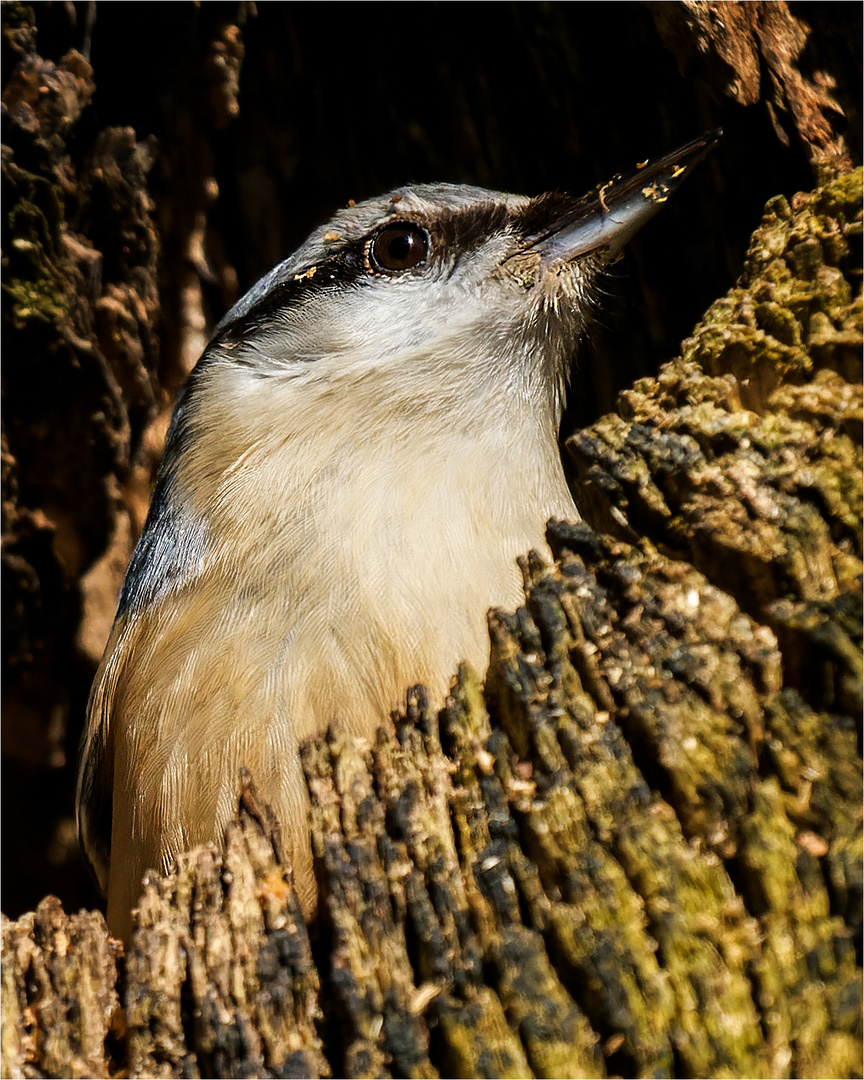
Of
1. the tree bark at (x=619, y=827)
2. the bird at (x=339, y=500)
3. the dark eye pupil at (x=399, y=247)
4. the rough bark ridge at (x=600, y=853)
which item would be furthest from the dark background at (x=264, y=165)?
the rough bark ridge at (x=600, y=853)

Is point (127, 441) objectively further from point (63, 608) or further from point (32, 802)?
point (32, 802)

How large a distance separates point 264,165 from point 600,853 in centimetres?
348

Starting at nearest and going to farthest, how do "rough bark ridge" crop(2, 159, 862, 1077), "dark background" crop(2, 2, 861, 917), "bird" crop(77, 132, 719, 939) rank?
1. "rough bark ridge" crop(2, 159, 862, 1077)
2. "bird" crop(77, 132, 719, 939)
3. "dark background" crop(2, 2, 861, 917)

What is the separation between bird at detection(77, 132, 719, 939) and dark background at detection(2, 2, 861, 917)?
0.34 metres

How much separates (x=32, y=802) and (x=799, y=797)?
307 cm

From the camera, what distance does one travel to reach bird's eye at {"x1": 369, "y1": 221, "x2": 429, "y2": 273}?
2523 mm

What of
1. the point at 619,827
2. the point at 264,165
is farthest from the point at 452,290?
the point at 264,165

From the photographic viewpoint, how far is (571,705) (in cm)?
139

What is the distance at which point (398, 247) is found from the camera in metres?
2.54

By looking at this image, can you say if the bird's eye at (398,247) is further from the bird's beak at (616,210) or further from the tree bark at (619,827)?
the tree bark at (619,827)

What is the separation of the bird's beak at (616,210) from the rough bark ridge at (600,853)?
32.2 inches

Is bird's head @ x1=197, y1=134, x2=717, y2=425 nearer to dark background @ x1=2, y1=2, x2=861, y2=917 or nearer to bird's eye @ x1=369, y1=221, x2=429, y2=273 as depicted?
bird's eye @ x1=369, y1=221, x2=429, y2=273

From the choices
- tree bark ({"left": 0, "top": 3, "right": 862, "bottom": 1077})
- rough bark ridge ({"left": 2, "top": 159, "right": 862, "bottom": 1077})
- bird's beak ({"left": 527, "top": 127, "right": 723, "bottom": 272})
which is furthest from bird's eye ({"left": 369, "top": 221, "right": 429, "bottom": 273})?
rough bark ridge ({"left": 2, "top": 159, "right": 862, "bottom": 1077})

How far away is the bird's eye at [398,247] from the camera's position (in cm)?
252
